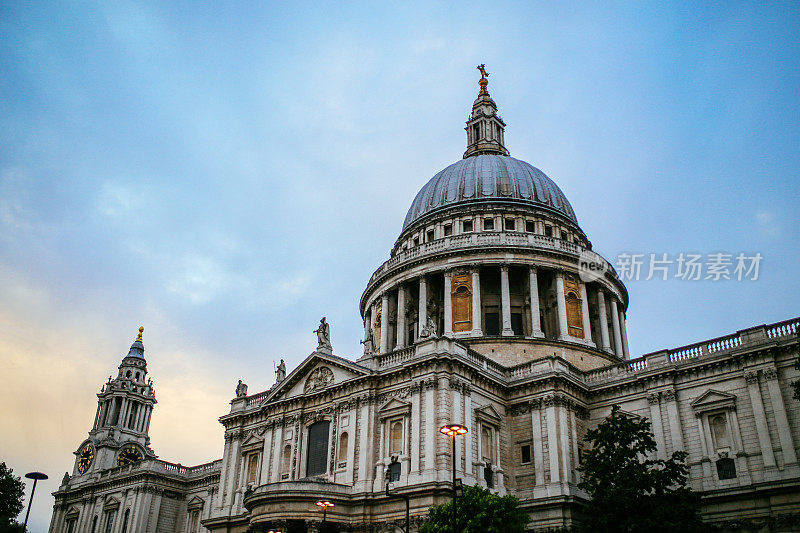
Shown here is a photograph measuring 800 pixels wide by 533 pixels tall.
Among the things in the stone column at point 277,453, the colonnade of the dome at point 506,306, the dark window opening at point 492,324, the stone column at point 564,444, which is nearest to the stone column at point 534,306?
the colonnade of the dome at point 506,306

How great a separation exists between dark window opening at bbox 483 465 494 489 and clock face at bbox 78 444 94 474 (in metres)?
50.8

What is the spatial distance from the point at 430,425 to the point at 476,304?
668 inches

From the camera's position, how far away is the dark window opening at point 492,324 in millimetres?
55594

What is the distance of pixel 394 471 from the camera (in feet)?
133

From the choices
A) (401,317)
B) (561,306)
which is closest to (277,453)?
(401,317)

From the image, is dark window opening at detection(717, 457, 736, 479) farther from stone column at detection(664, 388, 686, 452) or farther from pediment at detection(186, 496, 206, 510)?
pediment at detection(186, 496, 206, 510)

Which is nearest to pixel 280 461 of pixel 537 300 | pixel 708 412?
pixel 537 300

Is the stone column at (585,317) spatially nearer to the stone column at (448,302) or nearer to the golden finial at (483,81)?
the stone column at (448,302)

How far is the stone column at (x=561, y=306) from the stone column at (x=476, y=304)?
19.8 feet

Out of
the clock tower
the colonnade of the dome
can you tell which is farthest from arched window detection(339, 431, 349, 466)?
the clock tower

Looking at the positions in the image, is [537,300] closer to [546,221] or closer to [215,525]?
[546,221]

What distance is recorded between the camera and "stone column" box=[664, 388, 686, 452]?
4044 centimetres

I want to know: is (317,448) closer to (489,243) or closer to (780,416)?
(489,243)

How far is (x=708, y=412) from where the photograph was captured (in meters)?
40.3
